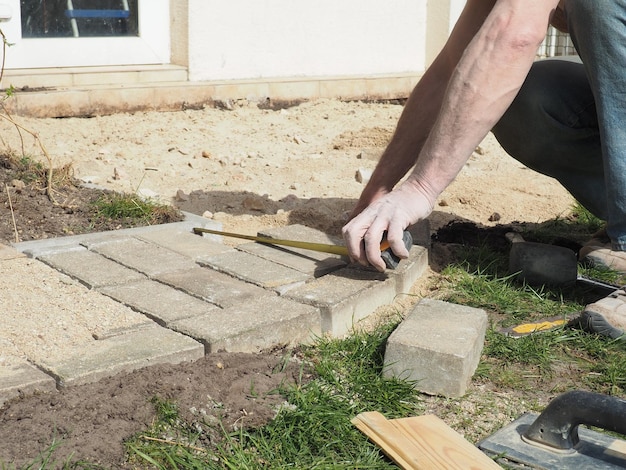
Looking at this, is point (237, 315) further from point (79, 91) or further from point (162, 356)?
point (79, 91)

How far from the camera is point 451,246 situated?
3.70 metres

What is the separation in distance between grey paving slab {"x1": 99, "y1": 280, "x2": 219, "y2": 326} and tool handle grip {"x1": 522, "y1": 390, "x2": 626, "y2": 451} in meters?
1.16

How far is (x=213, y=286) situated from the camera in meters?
2.99

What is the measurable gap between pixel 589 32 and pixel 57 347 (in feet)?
6.95

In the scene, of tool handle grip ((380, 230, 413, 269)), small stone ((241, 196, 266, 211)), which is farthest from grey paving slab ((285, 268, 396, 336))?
small stone ((241, 196, 266, 211))

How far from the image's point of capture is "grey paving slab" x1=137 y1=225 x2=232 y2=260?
336 centimetres

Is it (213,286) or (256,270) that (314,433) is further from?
(256,270)

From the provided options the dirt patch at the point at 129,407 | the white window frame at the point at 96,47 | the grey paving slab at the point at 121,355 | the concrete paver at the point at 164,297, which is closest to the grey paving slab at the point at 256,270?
the concrete paver at the point at 164,297

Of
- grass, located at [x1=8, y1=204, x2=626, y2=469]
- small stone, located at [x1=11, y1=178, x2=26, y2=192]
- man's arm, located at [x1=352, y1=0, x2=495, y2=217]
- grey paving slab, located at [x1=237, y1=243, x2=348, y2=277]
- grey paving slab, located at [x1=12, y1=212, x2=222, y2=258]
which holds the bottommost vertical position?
grass, located at [x1=8, y1=204, x2=626, y2=469]

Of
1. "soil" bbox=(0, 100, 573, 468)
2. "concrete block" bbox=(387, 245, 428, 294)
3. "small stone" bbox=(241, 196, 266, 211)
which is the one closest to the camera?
"soil" bbox=(0, 100, 573, 468)

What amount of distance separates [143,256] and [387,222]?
1070 millimetres

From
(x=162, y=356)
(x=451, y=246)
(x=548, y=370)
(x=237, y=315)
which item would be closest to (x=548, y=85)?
(x=451, y=246)

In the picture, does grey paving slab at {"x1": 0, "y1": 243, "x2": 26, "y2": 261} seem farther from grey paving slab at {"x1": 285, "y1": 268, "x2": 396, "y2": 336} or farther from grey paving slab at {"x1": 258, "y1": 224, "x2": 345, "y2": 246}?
grey paving slab at {"x1": 285, "y1": 268, "x2": 396, "y2": 336}

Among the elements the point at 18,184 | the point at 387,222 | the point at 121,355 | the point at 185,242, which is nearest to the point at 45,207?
the point at 18,184
